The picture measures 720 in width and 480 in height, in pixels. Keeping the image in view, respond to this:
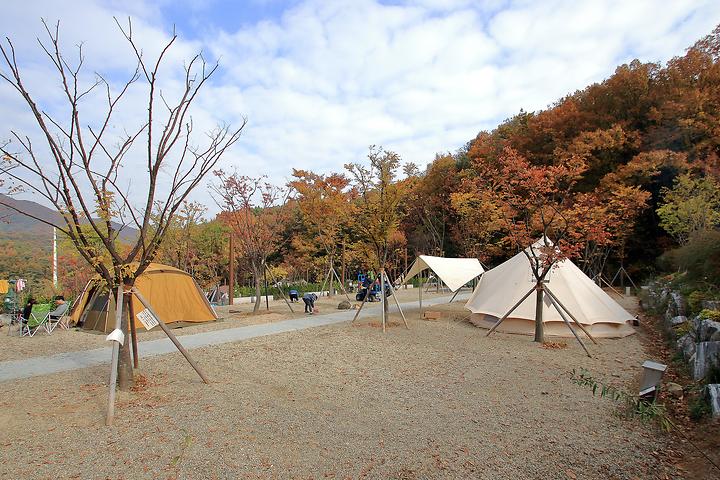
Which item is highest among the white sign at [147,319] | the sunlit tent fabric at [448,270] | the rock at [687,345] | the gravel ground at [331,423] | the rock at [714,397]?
the sunlit tent fabric at [448,270]

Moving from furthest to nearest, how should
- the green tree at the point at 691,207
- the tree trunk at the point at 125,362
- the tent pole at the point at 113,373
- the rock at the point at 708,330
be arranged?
the green tree at the point at 691,207 → the rock at the point at 708,330 → the tree trunk at the point at 125,362 → the tent pole at the point at 113,373

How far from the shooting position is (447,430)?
13.9 ft

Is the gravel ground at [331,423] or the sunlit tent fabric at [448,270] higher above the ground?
the sunlit tent fabric at [448,270]

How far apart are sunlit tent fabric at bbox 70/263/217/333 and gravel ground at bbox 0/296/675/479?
416 cm

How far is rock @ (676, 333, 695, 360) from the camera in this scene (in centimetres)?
665

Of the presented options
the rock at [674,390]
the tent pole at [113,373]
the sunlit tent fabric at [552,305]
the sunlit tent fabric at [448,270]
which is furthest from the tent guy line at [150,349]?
the rock at [674,390]

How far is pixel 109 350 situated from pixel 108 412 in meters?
4.32

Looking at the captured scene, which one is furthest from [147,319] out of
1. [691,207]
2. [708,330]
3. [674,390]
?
[691,207]

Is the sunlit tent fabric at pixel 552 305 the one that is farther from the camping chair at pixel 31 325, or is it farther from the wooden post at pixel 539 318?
the camping chair at pixel 31 325

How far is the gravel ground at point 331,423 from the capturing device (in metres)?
3.48

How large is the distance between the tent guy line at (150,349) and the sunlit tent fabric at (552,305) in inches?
161

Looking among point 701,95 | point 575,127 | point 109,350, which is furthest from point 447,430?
point 575,127

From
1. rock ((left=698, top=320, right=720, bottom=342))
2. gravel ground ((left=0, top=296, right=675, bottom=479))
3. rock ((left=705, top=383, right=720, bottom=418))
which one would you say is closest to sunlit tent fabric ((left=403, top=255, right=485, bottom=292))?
gravel ground ((left=0, top=296, right=675, bottom=479))

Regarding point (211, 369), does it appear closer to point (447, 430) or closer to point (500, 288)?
point (447, 430)
